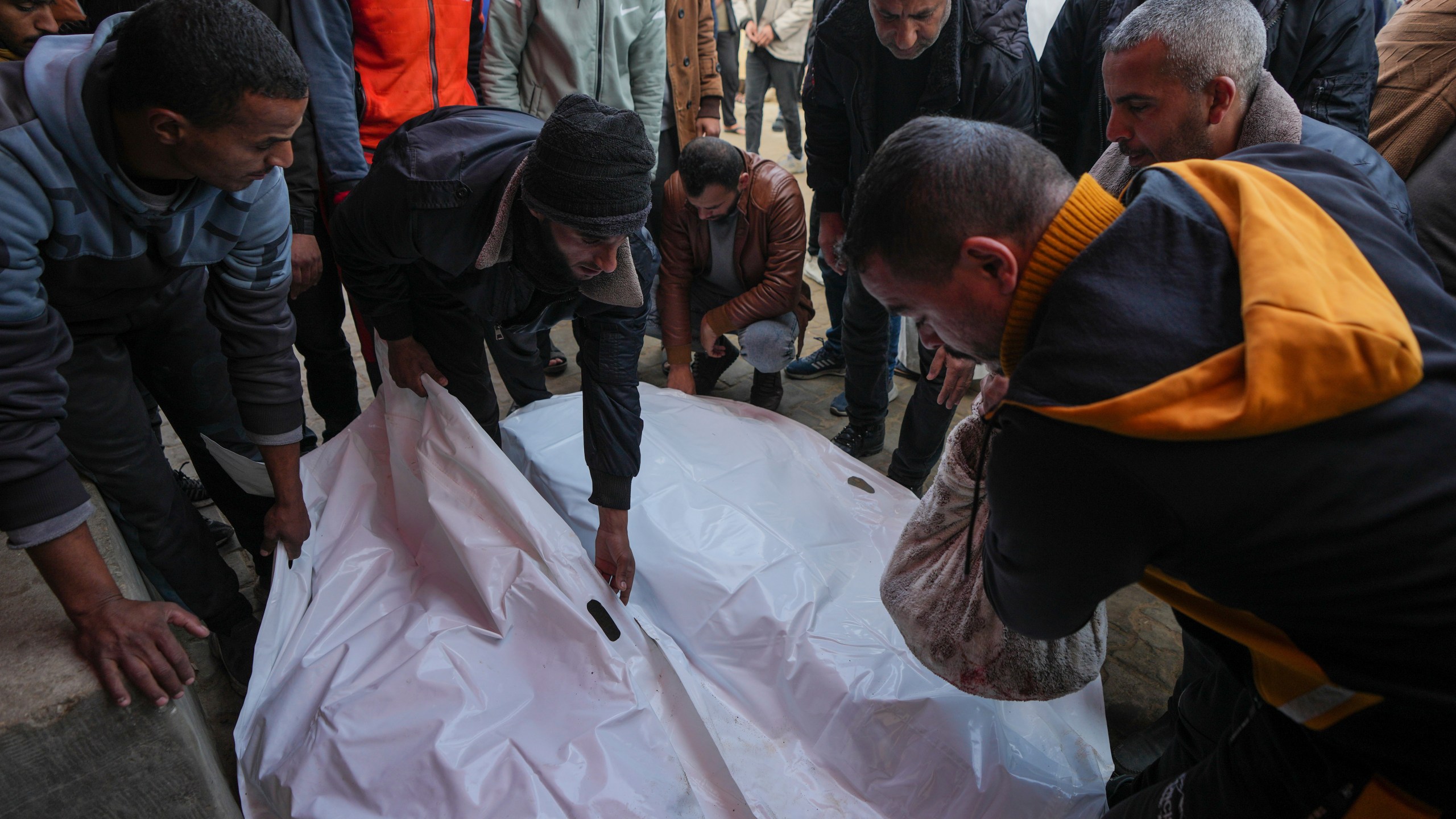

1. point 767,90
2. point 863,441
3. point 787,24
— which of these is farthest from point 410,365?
point 767,90

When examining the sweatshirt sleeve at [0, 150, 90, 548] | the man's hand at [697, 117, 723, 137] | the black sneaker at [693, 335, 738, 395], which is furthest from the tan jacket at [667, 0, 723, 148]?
the sweatshirt sleeve at [0, 150, 90, 548]

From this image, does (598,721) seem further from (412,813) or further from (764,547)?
(764,547)

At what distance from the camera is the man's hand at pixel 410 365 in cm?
182

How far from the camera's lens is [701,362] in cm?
299

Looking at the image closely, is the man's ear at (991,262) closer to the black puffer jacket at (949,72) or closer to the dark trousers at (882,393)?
the dark trousers at (882,393)

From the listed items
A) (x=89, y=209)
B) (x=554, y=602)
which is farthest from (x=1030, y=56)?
(x=89, y=209)

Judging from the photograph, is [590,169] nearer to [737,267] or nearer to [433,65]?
[433,65]

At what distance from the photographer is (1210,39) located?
1340mm

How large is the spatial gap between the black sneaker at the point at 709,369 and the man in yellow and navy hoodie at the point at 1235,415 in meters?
2.02

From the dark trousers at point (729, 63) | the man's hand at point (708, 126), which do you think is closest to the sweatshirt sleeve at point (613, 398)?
the man's hand at point (708, 126)

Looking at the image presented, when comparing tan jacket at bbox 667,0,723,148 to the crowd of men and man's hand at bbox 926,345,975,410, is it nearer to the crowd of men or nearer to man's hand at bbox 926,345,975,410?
the crowd of men

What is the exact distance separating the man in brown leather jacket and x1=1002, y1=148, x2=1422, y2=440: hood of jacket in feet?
5.86

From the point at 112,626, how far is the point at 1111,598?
2096 mm

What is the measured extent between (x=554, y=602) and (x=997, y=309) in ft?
3.19
